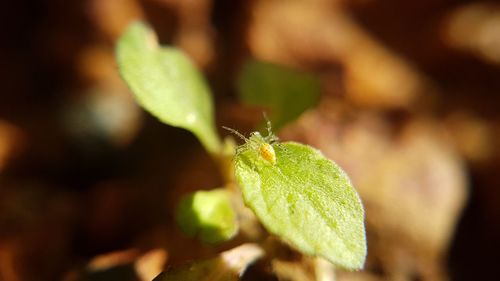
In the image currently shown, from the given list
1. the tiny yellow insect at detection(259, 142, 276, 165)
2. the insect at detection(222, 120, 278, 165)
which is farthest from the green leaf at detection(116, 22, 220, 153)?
the tiny yellow insect at detection(259, 142, 276, 165)

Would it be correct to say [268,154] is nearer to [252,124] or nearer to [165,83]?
[165,83]

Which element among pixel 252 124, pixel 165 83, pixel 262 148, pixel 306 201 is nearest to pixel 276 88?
pixel 252 124

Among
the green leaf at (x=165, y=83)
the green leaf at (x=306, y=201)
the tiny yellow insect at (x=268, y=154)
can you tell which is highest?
the green leaf at (x=165, y=83)

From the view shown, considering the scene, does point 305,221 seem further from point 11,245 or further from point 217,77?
point 217,77

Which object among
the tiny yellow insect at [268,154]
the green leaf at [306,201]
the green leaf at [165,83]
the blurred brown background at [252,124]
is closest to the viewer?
the green leaf at [306,201]

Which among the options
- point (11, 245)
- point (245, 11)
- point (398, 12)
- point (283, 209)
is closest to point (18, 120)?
point (11, 245)

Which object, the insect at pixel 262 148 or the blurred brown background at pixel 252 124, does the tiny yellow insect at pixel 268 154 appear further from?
the blurred brown background at pixel 252 124

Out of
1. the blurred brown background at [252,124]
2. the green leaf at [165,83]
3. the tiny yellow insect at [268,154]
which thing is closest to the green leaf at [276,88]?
the blurred brown background at [252,124]
